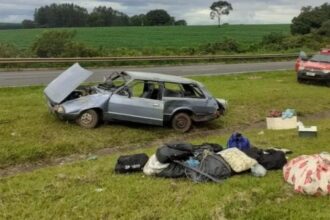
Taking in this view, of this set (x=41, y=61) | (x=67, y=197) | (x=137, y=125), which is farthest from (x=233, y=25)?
(x=67, y=197)

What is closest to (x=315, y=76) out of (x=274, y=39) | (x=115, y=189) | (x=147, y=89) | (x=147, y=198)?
(x=147, y=89)

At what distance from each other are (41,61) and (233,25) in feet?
306

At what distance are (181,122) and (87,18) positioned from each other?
99.2m

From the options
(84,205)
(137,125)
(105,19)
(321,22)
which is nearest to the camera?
(84,205)

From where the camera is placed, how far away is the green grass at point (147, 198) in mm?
7168

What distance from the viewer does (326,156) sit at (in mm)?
8781

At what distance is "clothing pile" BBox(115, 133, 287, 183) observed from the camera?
28.4 feet

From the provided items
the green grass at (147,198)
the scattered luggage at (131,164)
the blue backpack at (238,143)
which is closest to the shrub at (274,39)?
the blue backpack at (238,143)

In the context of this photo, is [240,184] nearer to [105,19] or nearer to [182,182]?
[182,182]

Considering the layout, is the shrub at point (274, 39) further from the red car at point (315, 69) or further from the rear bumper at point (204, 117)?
the rear bumper at point (204, 117)

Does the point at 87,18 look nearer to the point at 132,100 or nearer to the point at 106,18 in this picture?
the point at 106,18

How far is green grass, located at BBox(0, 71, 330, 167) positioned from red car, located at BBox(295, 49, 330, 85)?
197cm

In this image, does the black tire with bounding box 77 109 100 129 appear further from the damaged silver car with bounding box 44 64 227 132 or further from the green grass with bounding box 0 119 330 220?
the green grass with bounding box 0 119 330 220

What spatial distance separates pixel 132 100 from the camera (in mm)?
14086
